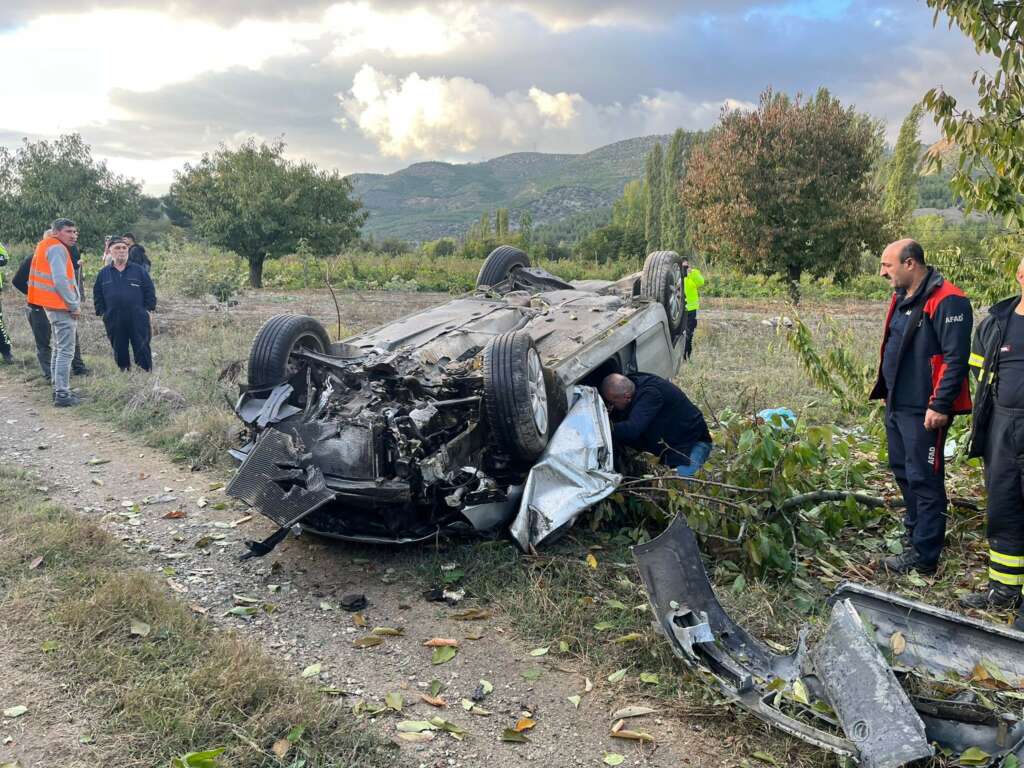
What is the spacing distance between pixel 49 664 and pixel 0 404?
18.7 feet

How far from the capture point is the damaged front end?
2.68 metres

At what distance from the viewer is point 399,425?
166 inches

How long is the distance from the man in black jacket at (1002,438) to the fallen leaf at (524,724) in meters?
2.34

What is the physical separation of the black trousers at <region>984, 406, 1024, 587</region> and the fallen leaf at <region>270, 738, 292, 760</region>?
342 centimetres

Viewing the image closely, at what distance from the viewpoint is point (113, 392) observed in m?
7.96

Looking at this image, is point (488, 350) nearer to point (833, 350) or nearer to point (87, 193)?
point (833, 350)

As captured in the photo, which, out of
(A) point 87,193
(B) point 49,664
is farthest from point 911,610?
(A) point 87,193

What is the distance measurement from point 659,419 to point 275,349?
8.56ft

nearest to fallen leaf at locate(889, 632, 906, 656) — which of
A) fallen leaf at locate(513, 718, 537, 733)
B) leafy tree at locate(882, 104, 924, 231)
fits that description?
fallen leaf at locate(513, 718, 537, 733)

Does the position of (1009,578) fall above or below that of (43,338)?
below

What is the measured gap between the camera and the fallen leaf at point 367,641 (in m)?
3.75

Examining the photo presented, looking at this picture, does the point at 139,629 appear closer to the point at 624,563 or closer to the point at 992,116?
the point at 624,563

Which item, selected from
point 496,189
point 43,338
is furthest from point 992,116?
point 496,189

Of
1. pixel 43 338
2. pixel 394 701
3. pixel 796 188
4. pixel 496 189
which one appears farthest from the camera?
pixel 496 189
